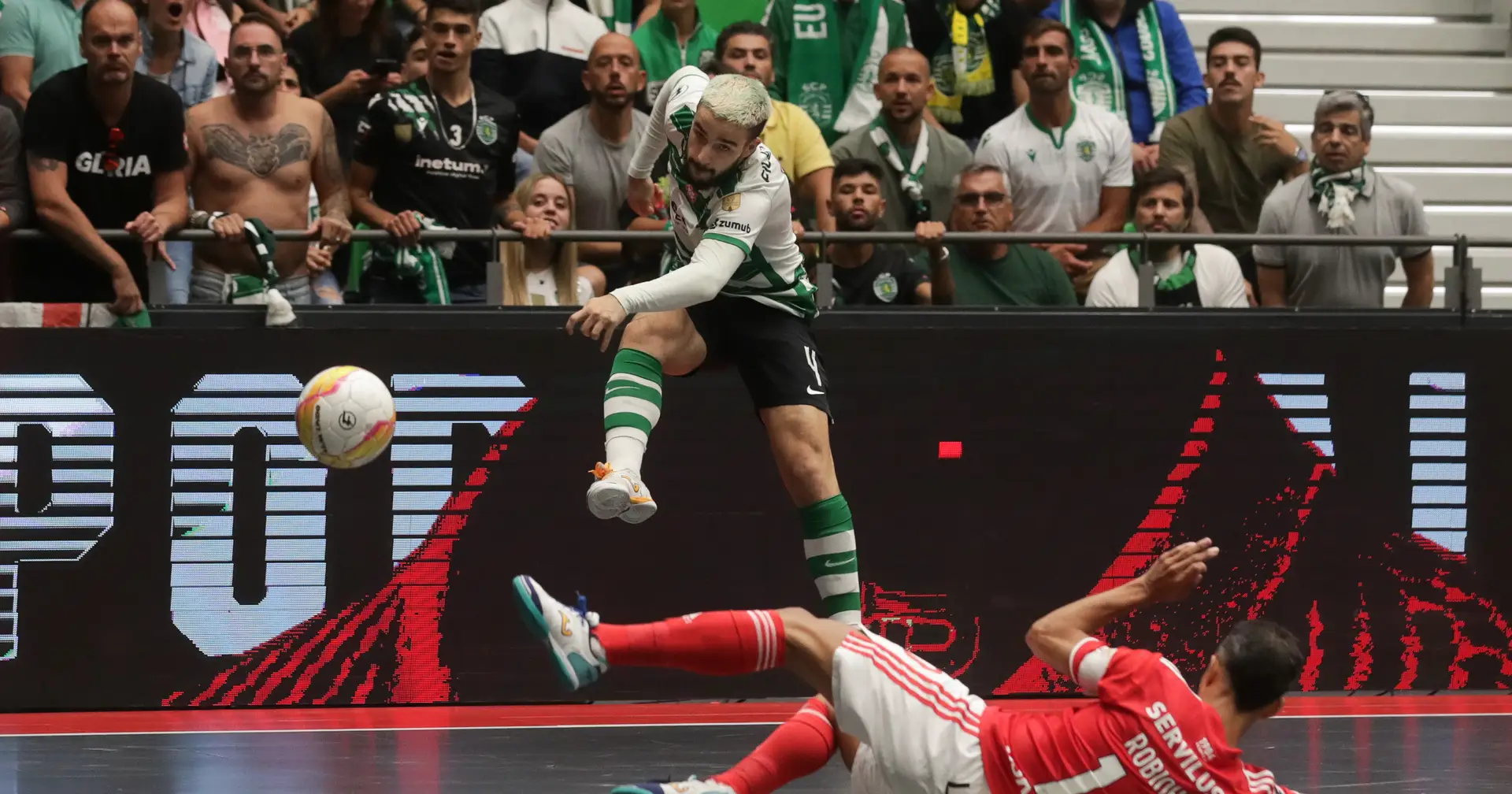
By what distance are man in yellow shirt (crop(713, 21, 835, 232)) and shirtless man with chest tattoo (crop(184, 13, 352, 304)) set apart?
2363mm

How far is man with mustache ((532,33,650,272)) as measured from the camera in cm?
1058

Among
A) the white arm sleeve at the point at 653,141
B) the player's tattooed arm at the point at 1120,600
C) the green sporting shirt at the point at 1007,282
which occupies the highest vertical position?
the white arm sleeve at the point at 653,141

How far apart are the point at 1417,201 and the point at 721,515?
438 cm

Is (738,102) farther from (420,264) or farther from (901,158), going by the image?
(901,158)

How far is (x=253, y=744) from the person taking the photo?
27.9 ft

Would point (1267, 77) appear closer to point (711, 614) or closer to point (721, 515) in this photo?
point (721, 515)

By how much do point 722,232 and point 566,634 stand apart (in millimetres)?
2051

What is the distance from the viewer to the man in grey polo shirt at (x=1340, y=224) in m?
10.7

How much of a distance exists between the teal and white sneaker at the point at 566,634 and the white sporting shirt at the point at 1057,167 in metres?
5.67

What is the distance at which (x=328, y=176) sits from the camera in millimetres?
10359

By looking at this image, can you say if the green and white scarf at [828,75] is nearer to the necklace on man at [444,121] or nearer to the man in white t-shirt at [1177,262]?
the man in white t-shirt at [1177,262]

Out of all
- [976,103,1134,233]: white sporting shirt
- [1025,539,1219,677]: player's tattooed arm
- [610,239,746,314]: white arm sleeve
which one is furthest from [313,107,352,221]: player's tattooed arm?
[1025,539,1219,677]: player's tattooed arm

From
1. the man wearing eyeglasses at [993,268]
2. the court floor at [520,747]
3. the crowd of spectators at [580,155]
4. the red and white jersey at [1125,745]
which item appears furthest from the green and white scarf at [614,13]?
the red and white jersey at [1125,745]

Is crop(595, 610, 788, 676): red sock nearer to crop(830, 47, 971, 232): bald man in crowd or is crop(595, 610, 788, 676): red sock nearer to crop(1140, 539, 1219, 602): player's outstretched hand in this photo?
crop(1140, 539, 1219, 602): player's outstretched hand
